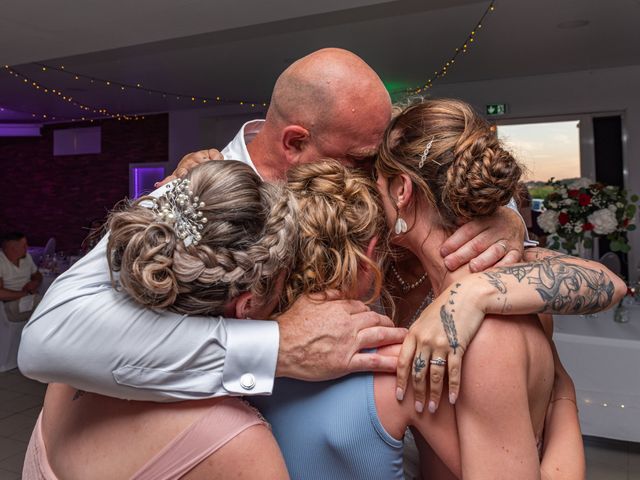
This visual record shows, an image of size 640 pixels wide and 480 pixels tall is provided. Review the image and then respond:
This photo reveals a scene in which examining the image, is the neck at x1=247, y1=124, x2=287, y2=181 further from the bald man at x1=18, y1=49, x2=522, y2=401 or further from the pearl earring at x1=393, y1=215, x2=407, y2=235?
the bald man at x1=18, y1=49, x2=522, y2=401

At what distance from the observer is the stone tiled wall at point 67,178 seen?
10438mm

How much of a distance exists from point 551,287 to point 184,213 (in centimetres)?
76

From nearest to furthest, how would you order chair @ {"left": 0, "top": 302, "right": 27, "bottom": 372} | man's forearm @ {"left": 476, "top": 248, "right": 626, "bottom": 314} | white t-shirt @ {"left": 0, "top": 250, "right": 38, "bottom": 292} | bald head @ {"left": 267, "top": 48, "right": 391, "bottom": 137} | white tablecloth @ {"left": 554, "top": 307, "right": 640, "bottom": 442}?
1. man's forearm @ {"left": 476, "top": 248, "right": 626, "bottom": 314}
2. bald head @ {"left": 267, "top": 48, "right": 391, "bottom": 137}
3. white tablecloth @ {"left": 554, "top": 307, "right": 640, "bottom": 442}
4. white t-shirt @ {"left": 0, "top": 250, "right": 38, "bottom": 292}
5. chair @ {"left": 0, "top": 302, "right": 27, "bottom": 372}

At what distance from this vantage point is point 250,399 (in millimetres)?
1139

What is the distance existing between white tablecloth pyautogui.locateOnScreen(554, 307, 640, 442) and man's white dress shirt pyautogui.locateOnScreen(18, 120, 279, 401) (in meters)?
2.71

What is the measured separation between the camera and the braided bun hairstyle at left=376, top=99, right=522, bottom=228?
1104 mm

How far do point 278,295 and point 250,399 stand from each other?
0.23 metres

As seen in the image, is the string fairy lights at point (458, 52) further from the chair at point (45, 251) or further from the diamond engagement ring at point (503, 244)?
the chair at point (45, 251)

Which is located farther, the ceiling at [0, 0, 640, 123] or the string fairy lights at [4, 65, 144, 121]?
the string fairy lights at [4, 65, 144, 121]

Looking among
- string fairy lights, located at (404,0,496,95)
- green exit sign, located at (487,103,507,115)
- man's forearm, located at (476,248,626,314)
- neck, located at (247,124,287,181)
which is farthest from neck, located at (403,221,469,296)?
green exit sign, located at (487,103,507,115)

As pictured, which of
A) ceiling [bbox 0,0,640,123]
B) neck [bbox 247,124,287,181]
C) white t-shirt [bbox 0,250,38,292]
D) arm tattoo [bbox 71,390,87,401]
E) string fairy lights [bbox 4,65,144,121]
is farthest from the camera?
string fairy lights [bbox 4,65,144,121]

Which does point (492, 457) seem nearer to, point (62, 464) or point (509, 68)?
point (62, 464)

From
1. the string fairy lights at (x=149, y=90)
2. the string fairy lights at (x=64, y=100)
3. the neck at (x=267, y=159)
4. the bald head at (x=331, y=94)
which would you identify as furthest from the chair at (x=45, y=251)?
the bald head at (x=331, y=94)

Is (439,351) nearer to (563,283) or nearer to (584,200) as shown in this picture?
(563,283)
